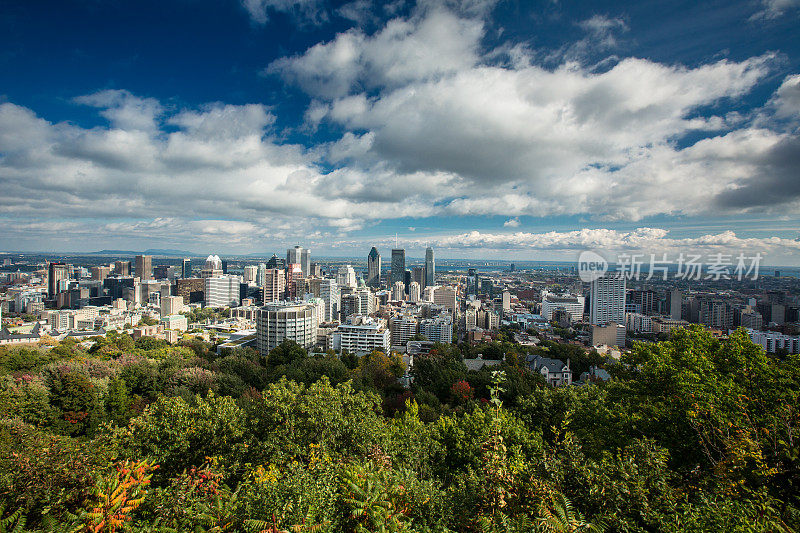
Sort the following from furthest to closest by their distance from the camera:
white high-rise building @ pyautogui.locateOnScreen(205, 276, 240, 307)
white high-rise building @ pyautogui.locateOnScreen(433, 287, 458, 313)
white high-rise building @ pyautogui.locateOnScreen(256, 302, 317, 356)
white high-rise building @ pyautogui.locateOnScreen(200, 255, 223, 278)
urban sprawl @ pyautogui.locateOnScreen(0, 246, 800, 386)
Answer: white high-rise building @ pyautogui.locateOnScreen(200, 255, 223, 278), white high-rise building @ pyautogui.locateOnScreen(205, 276, 240, 307), white high-rise building @ pyautogui.locateOnScreen(433, 287, 458, 313), white high-rise building @ pyautogui.locateOnScreen(256, 302, 317, 356), urban sprawl @ pyautogui.locateOnScreen(0, 246, 800, 386)

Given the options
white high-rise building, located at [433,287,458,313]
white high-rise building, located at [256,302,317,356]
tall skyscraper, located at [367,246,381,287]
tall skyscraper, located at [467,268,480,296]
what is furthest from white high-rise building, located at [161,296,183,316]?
tall skyscraper, located at [467,268,480,296]

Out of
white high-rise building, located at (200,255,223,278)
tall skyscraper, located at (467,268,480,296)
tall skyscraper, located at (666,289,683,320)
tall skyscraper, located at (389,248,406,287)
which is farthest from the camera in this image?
tall skyscraper, located at (389,248,406,287)

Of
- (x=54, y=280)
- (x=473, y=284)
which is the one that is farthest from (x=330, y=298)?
(x=54, y=280)

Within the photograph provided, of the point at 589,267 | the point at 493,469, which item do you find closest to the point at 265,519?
the point at 493,469

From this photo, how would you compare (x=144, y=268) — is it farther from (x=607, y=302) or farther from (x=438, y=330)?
(x=607, y=302)

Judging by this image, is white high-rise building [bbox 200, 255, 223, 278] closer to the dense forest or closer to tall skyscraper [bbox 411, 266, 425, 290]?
tall skyscraper [bbox 411, 266, 425, 290]

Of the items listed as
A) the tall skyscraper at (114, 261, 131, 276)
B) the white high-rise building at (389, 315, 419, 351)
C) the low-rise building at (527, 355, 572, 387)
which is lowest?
the white high-rise building at (389, 315, 419, 351)

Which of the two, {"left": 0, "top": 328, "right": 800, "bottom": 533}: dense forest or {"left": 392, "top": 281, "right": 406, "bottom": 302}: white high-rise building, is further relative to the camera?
{"left": 392, "top": 281, "right": 406, "bottom": 302}: white high-rise building
